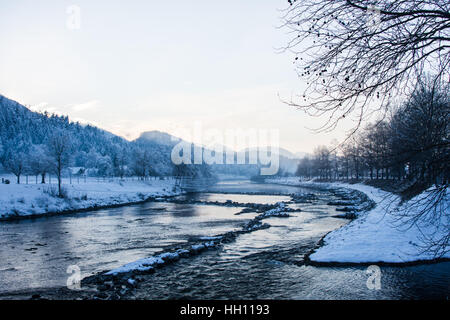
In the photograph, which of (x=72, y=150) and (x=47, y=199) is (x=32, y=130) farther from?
(x=47, y=199)

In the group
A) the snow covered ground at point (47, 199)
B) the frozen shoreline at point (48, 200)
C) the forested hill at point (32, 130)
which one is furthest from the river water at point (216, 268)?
the forested hill at point (32, 130)

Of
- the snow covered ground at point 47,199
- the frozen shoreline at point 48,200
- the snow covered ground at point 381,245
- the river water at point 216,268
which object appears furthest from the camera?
the snow covered ground at point 47,199

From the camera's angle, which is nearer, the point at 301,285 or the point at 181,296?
the point at 181,296

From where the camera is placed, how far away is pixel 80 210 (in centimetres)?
4284

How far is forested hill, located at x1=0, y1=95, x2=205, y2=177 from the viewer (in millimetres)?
86062

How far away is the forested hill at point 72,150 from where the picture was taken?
282ft

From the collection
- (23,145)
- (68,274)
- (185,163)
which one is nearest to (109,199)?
(68,274)

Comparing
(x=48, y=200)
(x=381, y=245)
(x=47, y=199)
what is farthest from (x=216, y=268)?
(x=47, y=199)

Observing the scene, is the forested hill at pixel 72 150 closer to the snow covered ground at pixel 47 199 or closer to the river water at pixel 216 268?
the snow covered ground at pixel 47 199

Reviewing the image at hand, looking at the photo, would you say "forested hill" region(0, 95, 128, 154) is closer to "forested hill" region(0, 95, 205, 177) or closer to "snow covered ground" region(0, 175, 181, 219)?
"forested hill" region(0, 95, 205, 177)
